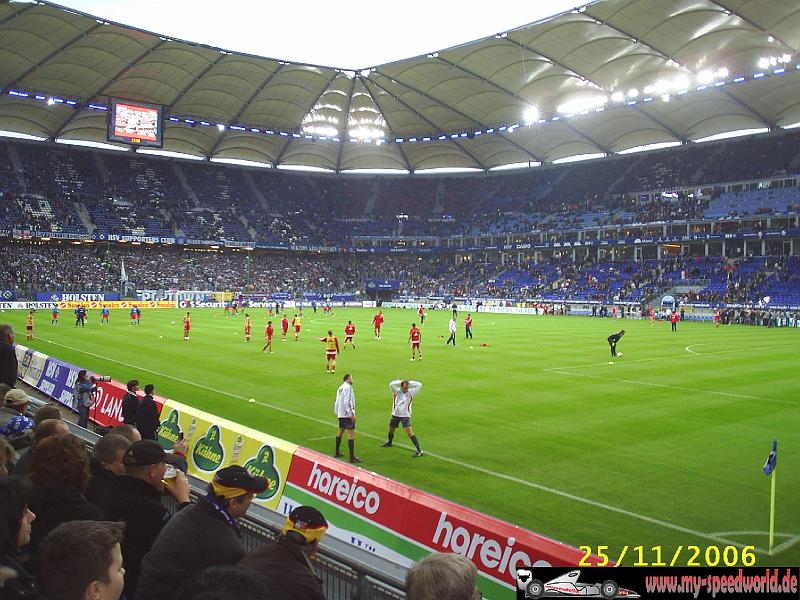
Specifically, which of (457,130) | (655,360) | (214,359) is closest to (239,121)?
(457,130)

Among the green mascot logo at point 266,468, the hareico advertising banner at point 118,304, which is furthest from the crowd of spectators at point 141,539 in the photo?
the hareico advertising banner at point 118,304

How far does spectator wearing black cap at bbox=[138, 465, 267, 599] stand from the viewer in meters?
4.10

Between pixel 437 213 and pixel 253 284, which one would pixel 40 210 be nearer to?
pixel 253 284

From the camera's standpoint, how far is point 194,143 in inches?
3755

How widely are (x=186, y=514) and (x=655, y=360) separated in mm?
29484

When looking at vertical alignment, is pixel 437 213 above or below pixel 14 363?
above

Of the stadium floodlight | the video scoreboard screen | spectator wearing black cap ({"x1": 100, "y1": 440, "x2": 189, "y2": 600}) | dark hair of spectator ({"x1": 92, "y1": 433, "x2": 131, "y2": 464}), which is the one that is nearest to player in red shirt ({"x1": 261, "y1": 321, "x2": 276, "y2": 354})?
dark hair of spectator ({"x1": 92, "y1": 433, "x2": 131, "y2": 464})

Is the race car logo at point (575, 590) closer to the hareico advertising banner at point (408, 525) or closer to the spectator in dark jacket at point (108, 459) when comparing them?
the hareico advertising banner at point (408, 525)

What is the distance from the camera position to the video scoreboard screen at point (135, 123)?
201 ft

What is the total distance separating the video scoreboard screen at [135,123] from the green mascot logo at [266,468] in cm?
5875

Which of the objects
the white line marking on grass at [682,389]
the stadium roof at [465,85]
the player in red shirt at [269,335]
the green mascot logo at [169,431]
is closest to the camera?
the green mascot logo at [169,431]

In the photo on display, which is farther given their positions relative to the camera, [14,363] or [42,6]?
[42,6]

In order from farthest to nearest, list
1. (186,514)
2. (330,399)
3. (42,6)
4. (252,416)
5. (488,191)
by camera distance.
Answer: (488,191) → (42,6) → (330,399) → (252,416) → (186,514)

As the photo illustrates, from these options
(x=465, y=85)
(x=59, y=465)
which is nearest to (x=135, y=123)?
(x=465, y=85)
